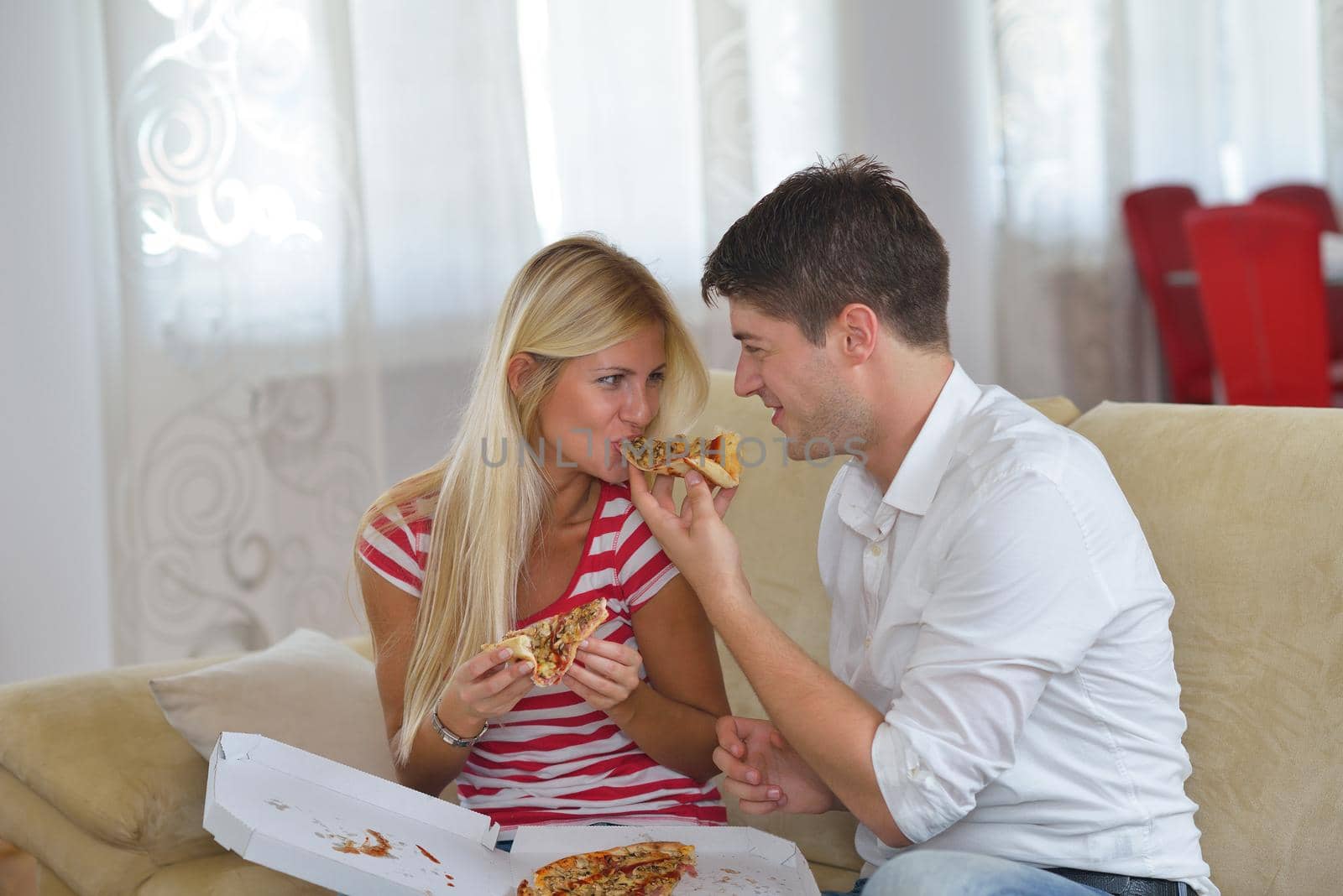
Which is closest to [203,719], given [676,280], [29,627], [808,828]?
[808,828]

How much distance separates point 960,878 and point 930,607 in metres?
0.30

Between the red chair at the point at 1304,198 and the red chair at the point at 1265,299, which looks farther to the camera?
the red chair at the point at 1304,198

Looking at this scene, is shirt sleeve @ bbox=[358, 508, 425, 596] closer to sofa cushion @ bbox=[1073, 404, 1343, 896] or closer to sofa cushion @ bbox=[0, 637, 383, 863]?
sofa cushion @ bbox=[0, 637, 383, 863]

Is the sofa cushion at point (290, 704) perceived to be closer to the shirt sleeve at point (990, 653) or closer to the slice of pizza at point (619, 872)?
the slice of pizza at point (619, 872)

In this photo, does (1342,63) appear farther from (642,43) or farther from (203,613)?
(203,613)

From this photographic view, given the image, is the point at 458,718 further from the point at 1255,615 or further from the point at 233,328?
the point at 233,328

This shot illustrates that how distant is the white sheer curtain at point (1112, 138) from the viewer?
426 cm

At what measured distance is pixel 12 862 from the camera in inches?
102


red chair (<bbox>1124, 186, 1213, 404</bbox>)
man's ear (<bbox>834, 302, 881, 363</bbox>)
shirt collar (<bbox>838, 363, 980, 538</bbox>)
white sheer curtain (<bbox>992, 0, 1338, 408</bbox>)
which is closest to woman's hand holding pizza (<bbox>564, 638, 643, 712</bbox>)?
shirt collar (<bbox>838, 363, 980, 538</bbox>)

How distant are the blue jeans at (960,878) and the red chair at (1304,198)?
13.4 feet

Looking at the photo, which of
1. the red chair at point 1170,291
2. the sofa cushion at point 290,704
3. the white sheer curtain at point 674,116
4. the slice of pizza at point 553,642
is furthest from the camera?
the red chair at point 1170,291

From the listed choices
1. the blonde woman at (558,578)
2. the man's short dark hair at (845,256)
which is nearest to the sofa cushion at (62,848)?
the blonde woman at (558,578)

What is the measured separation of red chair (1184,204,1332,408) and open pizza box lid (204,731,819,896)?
8.79ft

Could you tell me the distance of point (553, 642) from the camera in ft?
5.17
